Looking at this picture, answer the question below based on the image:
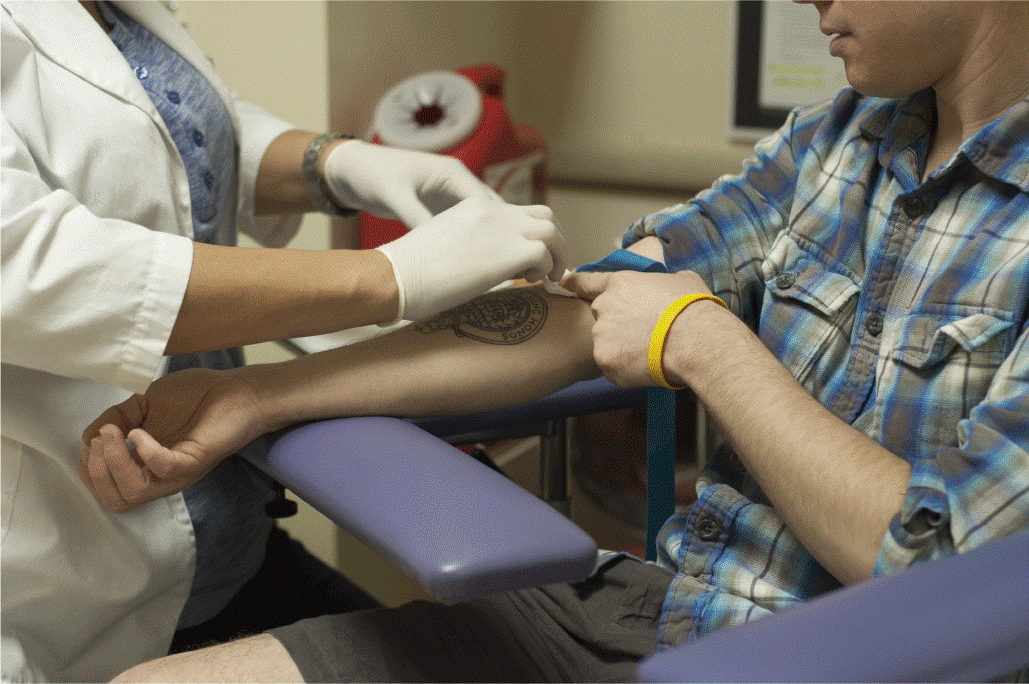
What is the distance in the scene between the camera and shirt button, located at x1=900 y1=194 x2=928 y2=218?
992 millimetres

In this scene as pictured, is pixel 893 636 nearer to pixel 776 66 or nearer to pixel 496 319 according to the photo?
pixel 496 319

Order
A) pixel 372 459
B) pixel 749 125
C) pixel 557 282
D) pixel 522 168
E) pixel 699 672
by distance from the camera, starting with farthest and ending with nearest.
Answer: pixel 749 125
pixel 522 168
pixel 557 282
pixel 372 459
pixel 699 672

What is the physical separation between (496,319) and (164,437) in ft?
1.35

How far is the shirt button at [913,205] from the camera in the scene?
3.26ft

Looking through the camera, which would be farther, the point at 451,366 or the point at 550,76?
the point at 550,76

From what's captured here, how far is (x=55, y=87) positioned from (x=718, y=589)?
907 millimetres

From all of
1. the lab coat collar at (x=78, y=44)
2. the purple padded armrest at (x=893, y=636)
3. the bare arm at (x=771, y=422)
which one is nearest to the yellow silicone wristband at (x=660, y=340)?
the bare arm at (x=771, y=422)

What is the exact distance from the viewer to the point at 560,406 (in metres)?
1.14

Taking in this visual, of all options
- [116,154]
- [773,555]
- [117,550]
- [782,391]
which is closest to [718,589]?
[773,555]

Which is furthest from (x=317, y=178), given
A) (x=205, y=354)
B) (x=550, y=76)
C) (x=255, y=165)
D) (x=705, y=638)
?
(x=550, y=76)

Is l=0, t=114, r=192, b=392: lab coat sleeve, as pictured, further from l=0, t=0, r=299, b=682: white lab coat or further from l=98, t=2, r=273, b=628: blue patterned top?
l=98, t=2, r=273, b=628: blue patterned top

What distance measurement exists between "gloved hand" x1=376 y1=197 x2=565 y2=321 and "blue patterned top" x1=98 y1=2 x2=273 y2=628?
0.32 metres

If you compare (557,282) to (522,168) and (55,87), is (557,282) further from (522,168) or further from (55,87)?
(522,168)

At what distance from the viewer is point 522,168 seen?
2.24 metres
